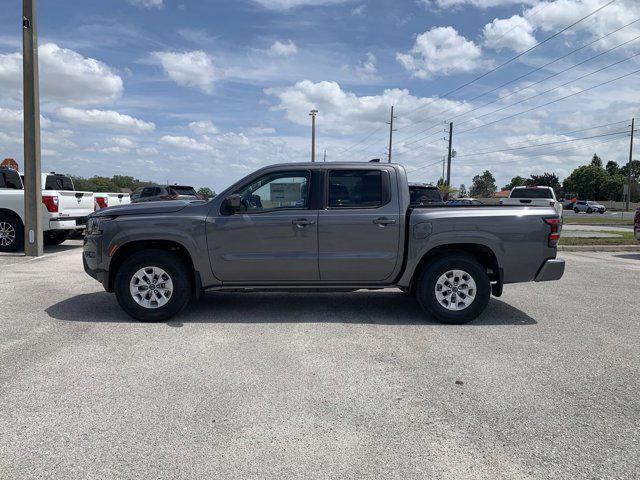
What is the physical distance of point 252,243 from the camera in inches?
230

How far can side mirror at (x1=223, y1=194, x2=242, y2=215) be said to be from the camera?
5.73 meters

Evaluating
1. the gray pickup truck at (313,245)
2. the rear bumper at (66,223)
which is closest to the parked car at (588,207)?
the rear bumper at (66,223)

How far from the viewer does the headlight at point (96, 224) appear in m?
5.92

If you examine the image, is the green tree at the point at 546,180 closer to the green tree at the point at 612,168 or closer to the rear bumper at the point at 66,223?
the green tree at the point at 612,168

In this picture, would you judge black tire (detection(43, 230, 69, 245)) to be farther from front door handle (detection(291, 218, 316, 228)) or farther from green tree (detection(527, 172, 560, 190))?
green tree (detection(527, 172, 560, 190))

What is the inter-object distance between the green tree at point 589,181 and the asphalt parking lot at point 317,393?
108564 millimetres

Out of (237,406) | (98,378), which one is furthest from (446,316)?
(98,378)

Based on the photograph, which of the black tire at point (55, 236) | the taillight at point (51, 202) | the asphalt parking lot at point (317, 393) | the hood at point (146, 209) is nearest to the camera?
the asphalt parking lot at point (317, 393)

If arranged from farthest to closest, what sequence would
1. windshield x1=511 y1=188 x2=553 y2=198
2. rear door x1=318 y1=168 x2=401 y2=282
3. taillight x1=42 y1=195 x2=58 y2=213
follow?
windshield x1=511 y1=188 x2=553 y2=198
taillight x1=42 y1=195 x2=58 y2=213
rear door x1=318 y1=168 x2=401 y2=282

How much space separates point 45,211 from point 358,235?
29.1ft

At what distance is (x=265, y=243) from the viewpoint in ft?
19.2

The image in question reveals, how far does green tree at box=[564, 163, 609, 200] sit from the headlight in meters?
111

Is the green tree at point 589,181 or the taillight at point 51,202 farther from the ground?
the green tree at point 589,181

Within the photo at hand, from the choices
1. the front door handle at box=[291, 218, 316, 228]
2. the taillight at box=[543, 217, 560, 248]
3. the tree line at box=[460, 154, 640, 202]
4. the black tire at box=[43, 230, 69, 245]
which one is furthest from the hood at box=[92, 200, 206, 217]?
the tree line at box=[460, 154, 640, 202]
